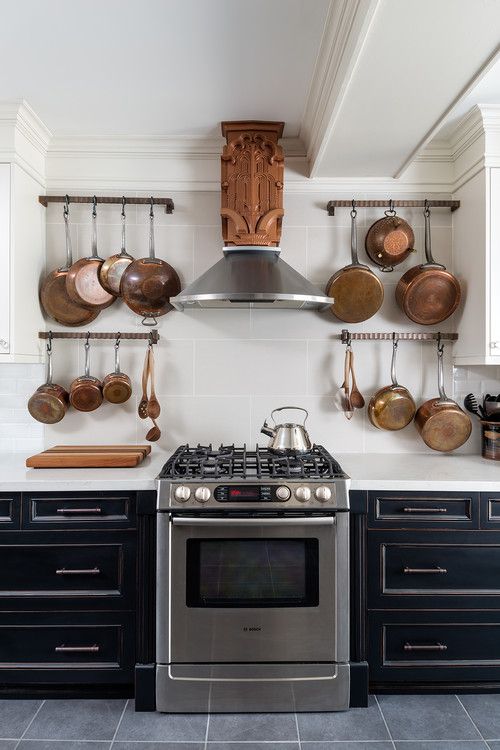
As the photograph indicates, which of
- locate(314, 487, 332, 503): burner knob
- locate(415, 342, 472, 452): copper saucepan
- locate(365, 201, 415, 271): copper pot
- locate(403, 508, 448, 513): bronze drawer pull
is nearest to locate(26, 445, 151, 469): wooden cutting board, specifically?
locate(314, 487, 332, 503): burner knob

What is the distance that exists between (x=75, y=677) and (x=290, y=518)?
3.50ft

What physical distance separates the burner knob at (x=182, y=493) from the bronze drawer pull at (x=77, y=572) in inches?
18.2

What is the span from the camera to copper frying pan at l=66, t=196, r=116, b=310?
261cm

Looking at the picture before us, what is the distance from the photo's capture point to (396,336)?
2645 mm

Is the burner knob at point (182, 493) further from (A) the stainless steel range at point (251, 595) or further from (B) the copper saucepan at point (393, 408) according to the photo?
(B) the copper saucepan at point (393, 408)

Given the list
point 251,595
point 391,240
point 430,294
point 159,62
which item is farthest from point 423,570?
point 159,62

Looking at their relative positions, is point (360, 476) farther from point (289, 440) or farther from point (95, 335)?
point (95, 335)

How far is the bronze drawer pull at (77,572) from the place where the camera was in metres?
2.10

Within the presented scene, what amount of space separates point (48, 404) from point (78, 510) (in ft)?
2.37

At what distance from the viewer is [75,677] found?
211cm

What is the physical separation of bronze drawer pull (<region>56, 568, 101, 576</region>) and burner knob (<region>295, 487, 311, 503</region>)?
2.79 ft

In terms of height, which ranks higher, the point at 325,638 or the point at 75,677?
the point at 325,638

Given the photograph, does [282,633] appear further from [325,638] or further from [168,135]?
[168,135]

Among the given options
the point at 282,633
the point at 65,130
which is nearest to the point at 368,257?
the point at 65,130
